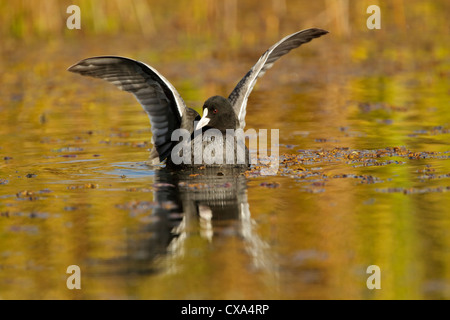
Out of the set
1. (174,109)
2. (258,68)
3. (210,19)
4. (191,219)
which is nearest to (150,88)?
(174,109)

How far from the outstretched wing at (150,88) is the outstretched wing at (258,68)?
713 millimetres

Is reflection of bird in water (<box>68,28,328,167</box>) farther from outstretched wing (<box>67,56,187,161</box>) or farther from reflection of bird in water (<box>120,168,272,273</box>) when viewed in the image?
reflection of bird in water (<box>120,168,272,273</box>)

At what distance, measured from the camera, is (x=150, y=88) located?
9.06m

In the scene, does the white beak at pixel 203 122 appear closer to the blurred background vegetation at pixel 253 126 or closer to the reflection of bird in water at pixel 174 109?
the reflection of bird in water at pixel 174 109

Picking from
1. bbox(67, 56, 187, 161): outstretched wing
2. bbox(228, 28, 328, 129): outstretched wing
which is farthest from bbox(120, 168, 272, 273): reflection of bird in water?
bbox(228, 28, 328, 129): outstretched wing

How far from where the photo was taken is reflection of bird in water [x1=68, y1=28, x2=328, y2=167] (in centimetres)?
864

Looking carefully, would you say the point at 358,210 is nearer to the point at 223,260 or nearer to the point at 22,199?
the point at 223,260

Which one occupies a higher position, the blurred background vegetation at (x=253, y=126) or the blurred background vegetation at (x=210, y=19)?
the blurred background vegetation at (x=210, y=19)

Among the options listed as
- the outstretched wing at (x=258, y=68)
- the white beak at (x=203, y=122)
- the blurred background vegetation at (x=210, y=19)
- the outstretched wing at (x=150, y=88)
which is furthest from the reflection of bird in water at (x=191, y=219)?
the blurred background vegetation at (x=210, y=19)

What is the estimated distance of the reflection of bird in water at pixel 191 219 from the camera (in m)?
5.62

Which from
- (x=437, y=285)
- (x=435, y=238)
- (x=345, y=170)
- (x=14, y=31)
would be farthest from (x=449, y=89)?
(x=14, y=31)

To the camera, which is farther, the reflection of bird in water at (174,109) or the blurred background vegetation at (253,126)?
the reflection of bird in water at (174,109)

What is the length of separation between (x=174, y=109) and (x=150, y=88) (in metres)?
0.38

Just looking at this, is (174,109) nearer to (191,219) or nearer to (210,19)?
(191,219)
